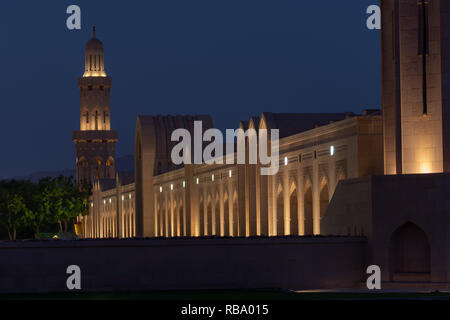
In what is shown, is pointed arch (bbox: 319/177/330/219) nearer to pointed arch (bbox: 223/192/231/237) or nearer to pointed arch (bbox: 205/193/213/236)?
pointed arch (bbox: 223/192/231/237)

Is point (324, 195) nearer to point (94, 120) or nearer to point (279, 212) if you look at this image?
point (279, 212)

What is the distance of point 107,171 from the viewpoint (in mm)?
172750

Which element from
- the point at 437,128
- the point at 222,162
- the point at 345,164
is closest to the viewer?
the point at 437,128

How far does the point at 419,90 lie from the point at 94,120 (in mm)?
134067

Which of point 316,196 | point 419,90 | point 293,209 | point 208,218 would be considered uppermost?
point 419,90

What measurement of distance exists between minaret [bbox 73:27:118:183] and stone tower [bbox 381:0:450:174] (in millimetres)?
130387

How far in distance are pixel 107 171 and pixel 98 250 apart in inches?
5377

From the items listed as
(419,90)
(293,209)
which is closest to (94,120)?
(293,209)

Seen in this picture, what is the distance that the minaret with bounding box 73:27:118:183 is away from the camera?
557ft

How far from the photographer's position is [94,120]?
172m

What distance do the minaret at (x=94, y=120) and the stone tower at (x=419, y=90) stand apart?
130387mm
